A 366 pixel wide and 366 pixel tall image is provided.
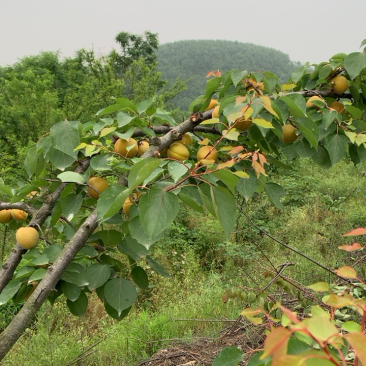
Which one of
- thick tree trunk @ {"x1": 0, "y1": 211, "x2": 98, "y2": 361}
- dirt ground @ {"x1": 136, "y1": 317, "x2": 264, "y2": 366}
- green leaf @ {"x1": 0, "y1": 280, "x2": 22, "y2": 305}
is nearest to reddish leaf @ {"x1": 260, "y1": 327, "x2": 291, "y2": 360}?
thick tree trunk @ {"x1": 0, "y1": 211, "x2": 98, "y2": 361}

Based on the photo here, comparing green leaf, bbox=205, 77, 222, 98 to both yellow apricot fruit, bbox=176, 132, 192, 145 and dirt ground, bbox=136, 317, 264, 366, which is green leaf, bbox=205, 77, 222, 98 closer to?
yellow apricot fruit, bbox=176, 132, 192, 145

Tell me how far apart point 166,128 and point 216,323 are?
1.55 m

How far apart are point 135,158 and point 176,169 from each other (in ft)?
0.54

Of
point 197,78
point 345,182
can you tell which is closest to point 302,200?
point 345,182

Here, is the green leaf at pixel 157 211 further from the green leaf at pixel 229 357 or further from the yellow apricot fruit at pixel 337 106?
the yellow apricot fruit at pixel 337 106

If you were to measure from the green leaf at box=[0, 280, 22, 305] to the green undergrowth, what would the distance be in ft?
1.21

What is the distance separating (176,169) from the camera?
53 cm

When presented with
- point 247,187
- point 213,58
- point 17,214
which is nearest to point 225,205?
point 247,187

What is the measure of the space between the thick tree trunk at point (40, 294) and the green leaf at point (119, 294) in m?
0.16

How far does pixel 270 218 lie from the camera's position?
480 centimetres

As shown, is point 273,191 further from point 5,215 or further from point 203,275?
point 203,275

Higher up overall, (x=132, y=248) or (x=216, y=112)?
(x=216, y=112)

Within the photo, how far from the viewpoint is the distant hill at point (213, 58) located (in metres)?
31.8

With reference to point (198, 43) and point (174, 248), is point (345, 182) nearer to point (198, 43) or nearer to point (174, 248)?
point (174, 248)
